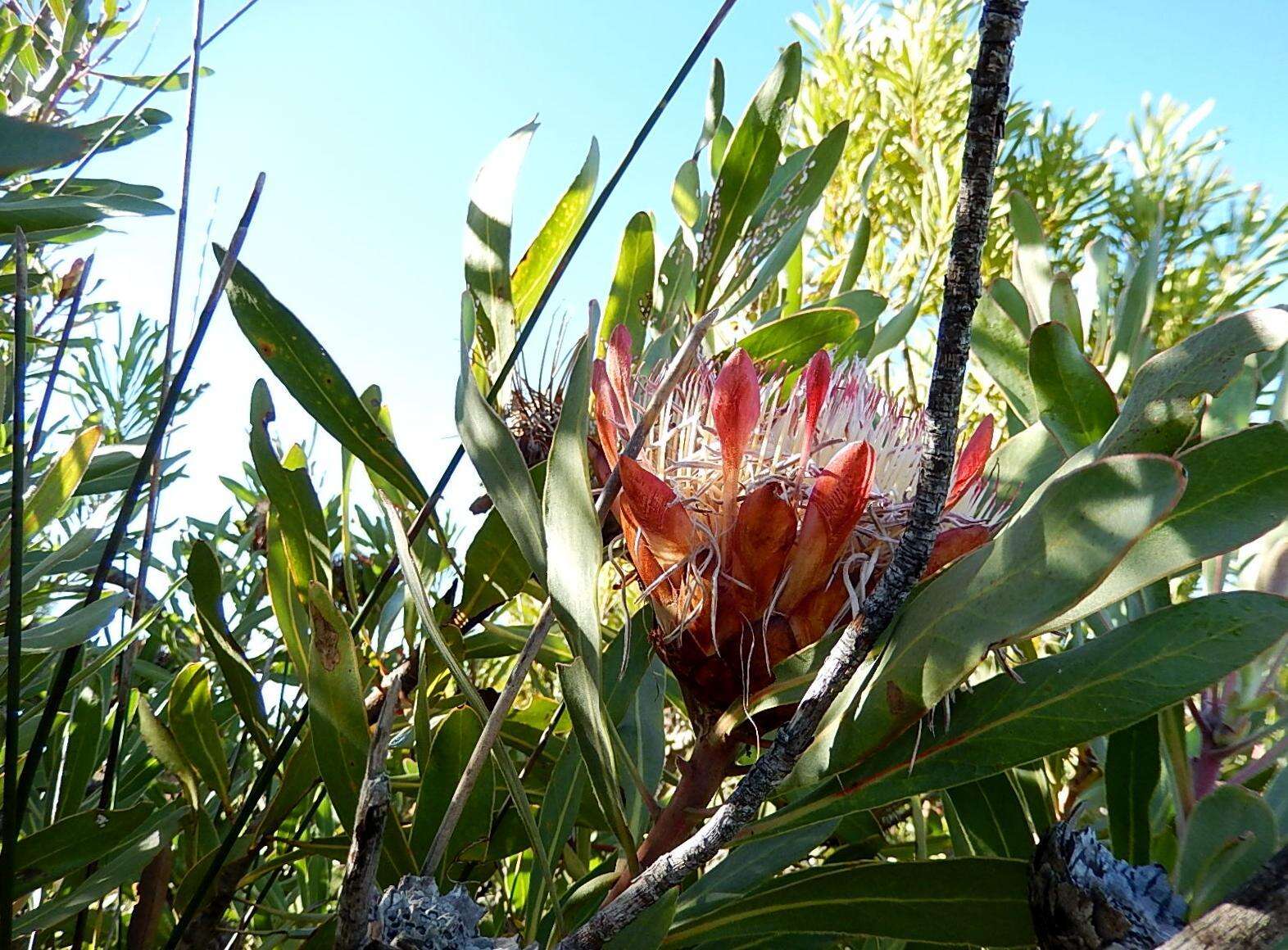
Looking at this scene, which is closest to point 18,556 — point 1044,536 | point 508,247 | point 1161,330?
point 508,247

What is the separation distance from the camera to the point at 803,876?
19.4 inches

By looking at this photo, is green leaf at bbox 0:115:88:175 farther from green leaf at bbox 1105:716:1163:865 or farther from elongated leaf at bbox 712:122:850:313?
green leaf at bbox 1105:716:1163:865

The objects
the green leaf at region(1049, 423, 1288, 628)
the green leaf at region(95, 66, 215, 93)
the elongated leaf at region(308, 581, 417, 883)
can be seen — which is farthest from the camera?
the green leaf at region(95, 66, 215, 93)

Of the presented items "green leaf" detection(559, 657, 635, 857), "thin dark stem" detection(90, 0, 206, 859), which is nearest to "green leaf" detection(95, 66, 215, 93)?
"thin dark stem" detection(90, 0, 206, 859)

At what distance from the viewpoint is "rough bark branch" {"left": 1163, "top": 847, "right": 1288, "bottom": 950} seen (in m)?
0.32

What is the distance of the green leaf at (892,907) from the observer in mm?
456

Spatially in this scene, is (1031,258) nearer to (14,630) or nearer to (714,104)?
(714,104)

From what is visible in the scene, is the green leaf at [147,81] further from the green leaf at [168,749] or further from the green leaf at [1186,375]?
the green leaf at [1186,375]

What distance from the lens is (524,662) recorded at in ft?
1.44

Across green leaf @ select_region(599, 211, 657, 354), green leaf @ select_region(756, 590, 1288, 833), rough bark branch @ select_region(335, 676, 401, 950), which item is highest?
green leaf @ select_region(599, 211, 657, 354)

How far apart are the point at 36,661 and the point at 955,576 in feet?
1.95

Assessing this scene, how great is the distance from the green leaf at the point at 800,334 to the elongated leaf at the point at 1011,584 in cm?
34

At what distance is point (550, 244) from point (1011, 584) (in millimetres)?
456

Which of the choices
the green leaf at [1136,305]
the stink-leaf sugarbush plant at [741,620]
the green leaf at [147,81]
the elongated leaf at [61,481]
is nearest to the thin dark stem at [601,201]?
the stink-leaf sugarbush plant at [741,620]
